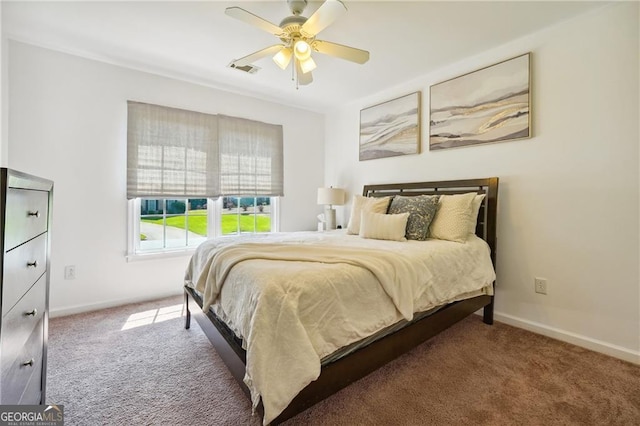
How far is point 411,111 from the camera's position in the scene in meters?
3.27

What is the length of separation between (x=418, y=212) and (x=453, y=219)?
0.99 ft

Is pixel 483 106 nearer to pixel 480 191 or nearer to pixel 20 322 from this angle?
pixel 480 191

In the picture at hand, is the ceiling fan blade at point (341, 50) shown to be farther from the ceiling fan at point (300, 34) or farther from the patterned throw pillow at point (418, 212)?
the patterned throw pillow at point (418, 212)

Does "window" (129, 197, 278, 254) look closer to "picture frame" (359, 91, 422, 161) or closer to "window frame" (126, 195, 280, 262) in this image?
"window frame" (126, 195, 280, 262)

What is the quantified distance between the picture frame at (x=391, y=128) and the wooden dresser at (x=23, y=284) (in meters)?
3.17

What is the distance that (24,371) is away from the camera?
3.34 feet

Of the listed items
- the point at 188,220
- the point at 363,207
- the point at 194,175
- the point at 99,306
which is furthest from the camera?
the point at 188,220

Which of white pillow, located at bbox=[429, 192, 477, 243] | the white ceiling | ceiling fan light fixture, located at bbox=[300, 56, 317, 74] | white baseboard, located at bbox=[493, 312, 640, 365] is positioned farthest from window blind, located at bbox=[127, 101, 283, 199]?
white baseboard, located at bbox=[493, 312, 640, 365]

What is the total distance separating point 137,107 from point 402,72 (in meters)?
2.92

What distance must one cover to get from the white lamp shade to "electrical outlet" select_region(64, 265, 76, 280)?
9.26 feet

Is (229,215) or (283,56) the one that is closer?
(283,56)

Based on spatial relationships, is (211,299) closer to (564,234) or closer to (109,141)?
(109,141)

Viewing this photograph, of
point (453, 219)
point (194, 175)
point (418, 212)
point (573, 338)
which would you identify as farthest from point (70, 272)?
point (573, 338)

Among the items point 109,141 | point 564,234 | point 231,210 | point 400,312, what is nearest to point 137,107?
point 109,141
